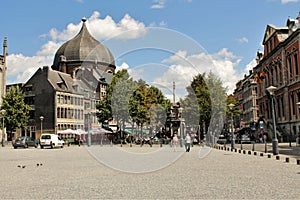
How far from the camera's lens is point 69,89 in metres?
81.1

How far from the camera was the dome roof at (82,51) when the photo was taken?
95500 millimetres

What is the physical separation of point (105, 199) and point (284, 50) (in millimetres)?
49485

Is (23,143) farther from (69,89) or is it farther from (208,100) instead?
(69,89)

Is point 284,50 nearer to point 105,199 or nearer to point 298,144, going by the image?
point 298,144

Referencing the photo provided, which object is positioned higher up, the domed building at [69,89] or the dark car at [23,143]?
the domed building at [69,89]

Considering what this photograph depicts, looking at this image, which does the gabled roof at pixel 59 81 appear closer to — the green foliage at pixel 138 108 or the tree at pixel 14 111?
the tree at pixel 14 111

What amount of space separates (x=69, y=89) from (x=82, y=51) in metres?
18.7

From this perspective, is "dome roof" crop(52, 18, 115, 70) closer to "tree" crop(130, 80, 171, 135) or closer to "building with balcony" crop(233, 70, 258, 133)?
"tree" crop(130, 80, 171, 135)

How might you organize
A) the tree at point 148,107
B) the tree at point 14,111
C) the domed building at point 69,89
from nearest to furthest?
the tree at point 148,107 → the tree at point 14,111 → the domed building at point 69,89

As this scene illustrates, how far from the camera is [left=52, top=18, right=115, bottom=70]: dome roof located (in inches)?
3760

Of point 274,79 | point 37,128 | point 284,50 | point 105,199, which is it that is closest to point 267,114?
point 274,79

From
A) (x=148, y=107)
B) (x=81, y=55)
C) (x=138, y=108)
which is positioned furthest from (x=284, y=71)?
(x=81, y=55)

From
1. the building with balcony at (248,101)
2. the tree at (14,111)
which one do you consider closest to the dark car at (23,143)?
the tree at (14,111)

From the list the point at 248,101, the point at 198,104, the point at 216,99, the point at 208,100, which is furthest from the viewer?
the point at 248,101
